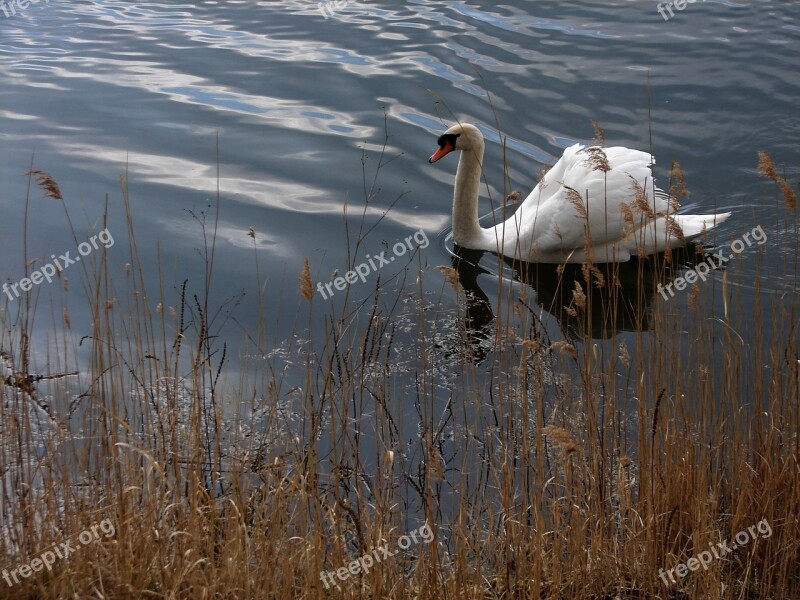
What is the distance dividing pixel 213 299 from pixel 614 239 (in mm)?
2953

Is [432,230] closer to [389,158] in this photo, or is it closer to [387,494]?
[389,158]

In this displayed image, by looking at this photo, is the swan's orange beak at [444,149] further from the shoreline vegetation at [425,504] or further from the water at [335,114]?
the shoreline vegetation at [425,504]

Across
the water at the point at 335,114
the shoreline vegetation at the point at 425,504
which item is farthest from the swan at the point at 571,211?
the shoreline vegetation at the point at 425,504

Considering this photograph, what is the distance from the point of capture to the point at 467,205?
8523 millimetres

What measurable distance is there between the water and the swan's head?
7.7 inches

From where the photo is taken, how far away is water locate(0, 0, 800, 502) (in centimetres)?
827

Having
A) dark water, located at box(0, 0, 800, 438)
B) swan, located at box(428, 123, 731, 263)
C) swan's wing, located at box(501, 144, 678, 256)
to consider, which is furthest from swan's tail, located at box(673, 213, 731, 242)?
dark water, located at box(0, 0, 800, 438)

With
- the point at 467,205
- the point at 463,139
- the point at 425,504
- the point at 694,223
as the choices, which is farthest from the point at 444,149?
the point at 425,504

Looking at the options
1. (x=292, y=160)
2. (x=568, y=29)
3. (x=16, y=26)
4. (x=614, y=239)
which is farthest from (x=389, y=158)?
(x=16, y=26)

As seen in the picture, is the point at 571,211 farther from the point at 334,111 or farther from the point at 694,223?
the point at 334,111

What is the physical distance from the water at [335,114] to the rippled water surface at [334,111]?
0.03m

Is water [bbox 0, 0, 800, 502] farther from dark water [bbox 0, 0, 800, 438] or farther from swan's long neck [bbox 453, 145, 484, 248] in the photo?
swan's long neck [bbox 453, 145, 484, 248]

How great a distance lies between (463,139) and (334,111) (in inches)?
113

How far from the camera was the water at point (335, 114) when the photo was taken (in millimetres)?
8273
